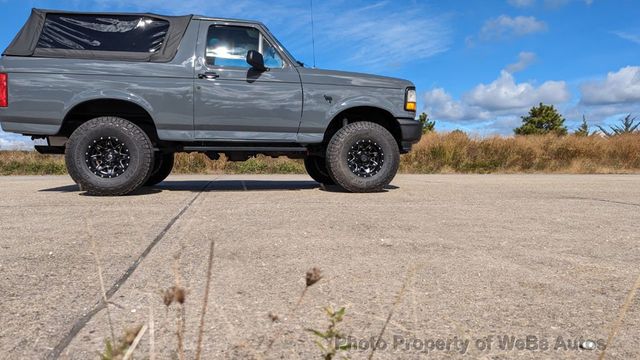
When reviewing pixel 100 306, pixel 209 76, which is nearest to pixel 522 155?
pixel 209 76

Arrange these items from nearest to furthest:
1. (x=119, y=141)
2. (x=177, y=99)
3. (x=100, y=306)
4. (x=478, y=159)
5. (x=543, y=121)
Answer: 1. (x=100, y=306)
2. (x=119, y=141)
3. (x=177, y=99)
4. (x=478, y=159)
5. (x=543, y=121)

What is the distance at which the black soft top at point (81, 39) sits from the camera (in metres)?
5.30

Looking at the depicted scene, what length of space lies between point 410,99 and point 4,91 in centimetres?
448

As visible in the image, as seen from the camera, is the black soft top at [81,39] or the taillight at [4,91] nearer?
the taillight at [4,91]

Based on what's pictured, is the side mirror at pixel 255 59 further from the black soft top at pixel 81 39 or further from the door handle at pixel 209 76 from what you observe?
the black soft top at pixel 81 39

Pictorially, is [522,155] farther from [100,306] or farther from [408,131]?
[100,306]

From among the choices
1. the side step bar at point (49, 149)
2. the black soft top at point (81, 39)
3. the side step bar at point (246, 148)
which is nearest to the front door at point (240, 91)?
the side step bar at point (246, 148)

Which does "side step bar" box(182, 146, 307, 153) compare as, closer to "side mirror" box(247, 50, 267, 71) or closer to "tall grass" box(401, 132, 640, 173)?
"side mirror" box(247, 50, 267, 71)

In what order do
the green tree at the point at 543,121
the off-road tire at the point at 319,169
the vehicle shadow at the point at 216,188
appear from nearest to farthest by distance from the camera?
1. the vehicle shadow at the point at 216,188
2. the off-road tire at the point at 319,169
3. the green tree at the point at 543,121

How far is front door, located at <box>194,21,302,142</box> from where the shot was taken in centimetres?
551

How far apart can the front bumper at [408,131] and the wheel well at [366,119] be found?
71 millimetres

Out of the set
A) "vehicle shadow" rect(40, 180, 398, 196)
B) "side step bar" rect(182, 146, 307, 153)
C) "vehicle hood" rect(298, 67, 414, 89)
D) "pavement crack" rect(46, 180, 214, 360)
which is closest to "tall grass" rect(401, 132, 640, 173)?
"vehicle shadow" rect(40, 180, 398, 196)

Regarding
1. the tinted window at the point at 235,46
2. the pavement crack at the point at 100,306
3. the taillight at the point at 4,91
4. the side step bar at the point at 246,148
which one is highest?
the tinted window at the point at 235,46

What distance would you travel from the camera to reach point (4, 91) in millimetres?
5090
